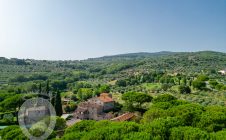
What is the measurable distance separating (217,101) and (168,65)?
94085 millimetres

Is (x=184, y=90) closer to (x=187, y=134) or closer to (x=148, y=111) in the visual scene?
(x=148, y=111)

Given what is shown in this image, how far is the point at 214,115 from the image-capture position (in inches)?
1266

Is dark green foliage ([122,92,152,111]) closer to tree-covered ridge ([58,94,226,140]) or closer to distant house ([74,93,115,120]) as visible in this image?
distant house ([74,93,115,120])

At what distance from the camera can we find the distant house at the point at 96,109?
56.1m

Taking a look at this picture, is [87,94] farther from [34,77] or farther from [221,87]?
[34,77]

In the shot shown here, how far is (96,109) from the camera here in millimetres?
56750

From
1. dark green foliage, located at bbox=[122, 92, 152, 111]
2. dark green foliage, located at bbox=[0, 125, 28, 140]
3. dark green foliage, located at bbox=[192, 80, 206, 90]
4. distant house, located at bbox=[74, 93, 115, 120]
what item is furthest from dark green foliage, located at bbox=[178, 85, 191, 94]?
dark green foliage, located at bbox=[0, 125, 28, 140]

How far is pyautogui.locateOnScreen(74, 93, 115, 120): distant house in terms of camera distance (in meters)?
56.1

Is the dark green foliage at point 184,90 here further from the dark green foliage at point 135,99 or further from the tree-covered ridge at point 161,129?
the tree-covered ridge at point 161,129

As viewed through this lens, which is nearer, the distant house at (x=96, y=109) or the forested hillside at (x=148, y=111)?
the forested hillside at (x=148, y=111)

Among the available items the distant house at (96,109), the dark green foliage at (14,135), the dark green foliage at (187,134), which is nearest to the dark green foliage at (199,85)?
the distant house at (96,109)

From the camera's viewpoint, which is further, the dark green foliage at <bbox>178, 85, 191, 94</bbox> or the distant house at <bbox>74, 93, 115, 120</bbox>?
the dark green foliage at <bbox>178, 85, 191, 94</bbox>

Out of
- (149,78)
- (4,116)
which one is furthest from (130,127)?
(149,78)

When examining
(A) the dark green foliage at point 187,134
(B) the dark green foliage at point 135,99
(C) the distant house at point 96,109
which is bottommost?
(C) the distant house at point 96,109
